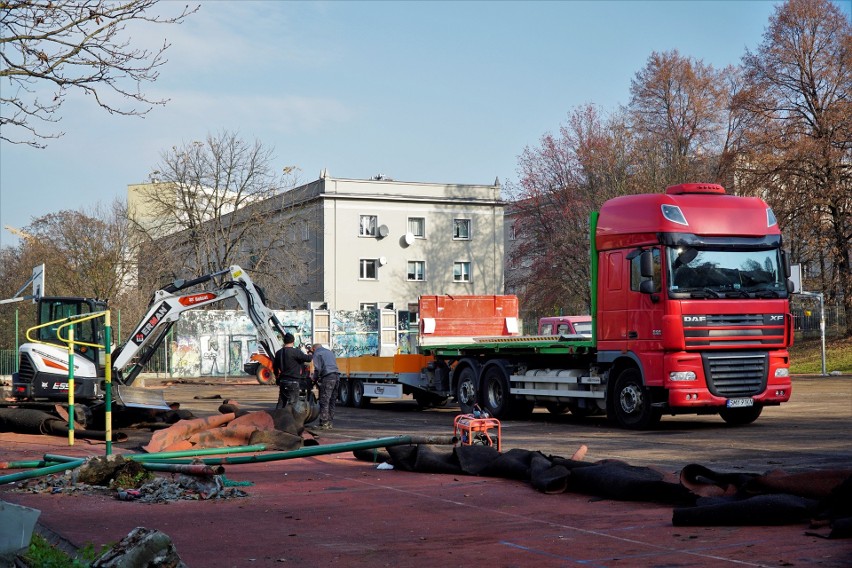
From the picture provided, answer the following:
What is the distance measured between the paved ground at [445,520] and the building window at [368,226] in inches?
1831

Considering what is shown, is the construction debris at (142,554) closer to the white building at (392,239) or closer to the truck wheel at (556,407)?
the truck wheel at (556,407)

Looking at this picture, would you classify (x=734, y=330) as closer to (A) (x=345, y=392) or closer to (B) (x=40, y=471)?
(B) (x=40, y=471)

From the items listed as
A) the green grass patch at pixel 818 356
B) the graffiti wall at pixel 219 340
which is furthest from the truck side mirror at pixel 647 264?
the graffiti wall at pixel 219 340

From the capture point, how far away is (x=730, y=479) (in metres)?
8.88

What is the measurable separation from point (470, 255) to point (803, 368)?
97.0 feet

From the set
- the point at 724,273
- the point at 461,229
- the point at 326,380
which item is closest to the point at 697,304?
the point at 724,273

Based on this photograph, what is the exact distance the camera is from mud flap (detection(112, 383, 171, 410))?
19453mm

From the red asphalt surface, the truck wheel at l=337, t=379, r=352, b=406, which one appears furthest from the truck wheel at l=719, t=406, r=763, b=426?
the truck wheel at l=337, t=379, r=352, b=406

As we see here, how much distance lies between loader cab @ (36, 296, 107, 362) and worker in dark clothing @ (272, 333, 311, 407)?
189 inches

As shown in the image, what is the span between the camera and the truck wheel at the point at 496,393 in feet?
68.2

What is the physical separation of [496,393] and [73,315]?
9.05m

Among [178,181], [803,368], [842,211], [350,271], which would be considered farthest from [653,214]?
[350,271]

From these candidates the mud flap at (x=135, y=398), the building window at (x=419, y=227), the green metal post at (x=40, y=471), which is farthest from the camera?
the building window at (x=419, y=227)

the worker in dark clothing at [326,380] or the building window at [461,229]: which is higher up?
the building window at [461,229]
